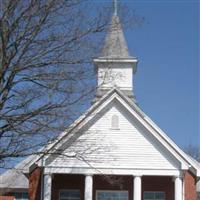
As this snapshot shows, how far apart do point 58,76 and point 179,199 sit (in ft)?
34.7

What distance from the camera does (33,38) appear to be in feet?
47.9

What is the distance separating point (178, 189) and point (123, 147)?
2715mm

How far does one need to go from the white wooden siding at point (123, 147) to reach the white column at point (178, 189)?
0.57m

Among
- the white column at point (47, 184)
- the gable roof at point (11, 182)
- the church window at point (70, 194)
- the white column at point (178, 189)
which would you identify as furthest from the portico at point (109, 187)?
the gable roof at point (11, 182)

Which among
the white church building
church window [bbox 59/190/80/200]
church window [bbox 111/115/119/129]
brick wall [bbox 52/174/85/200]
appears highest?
church window [bbox 111/115/119/129]

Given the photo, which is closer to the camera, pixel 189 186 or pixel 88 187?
pixel 88 187

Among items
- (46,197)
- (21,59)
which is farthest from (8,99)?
(46,197)

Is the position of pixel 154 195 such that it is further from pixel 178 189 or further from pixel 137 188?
pixel 137 188

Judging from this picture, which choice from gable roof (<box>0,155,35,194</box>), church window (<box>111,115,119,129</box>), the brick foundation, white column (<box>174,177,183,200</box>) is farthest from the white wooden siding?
gable roof (<box>0,155,35,194</box>)

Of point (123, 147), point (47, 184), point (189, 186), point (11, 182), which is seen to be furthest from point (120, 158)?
point (11, 182)

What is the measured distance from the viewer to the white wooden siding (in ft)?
77.3

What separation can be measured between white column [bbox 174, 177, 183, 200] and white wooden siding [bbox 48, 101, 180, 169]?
0.57 m

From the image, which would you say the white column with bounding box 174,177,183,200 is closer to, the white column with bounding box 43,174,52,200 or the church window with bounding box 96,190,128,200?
the church window with bounding box 96,190,128,200

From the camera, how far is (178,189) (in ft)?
77.8
